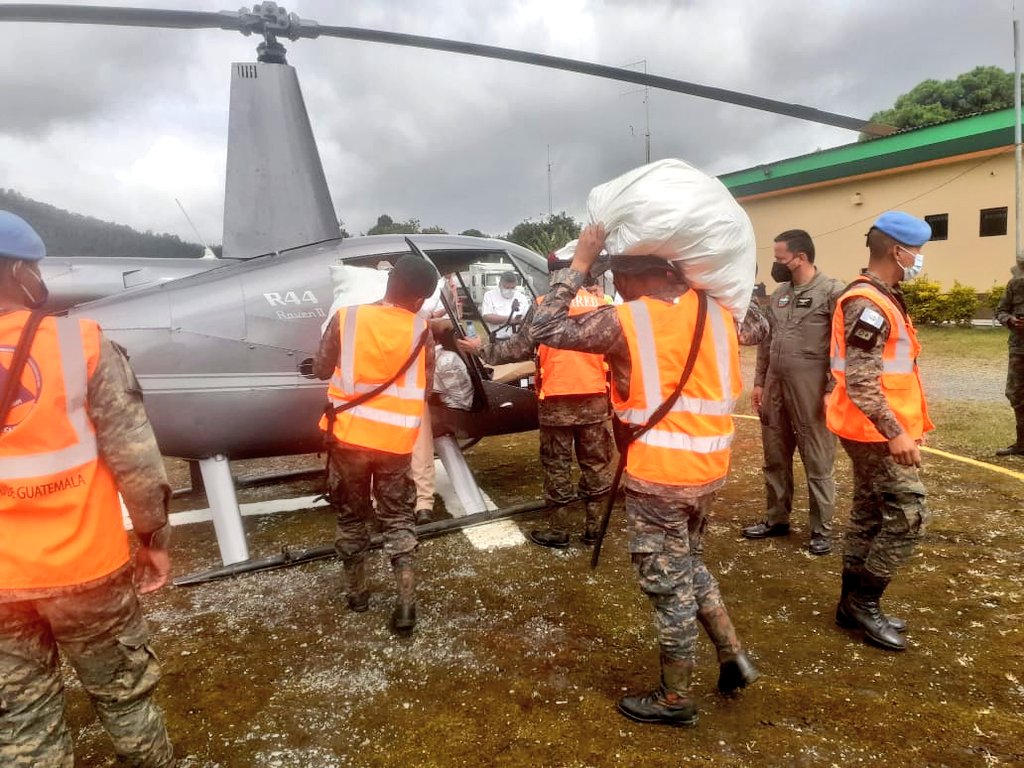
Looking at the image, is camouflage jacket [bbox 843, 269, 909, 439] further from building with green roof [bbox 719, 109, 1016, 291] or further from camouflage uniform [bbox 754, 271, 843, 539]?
building with green roof [bbox 719, 109, 1016, 291]

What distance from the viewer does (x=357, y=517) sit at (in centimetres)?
362

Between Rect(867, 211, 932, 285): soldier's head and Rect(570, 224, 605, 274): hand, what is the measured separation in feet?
4.85

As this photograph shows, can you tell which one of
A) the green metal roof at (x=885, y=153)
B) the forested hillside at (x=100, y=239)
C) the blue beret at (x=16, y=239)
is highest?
the green metal roof at (x=885, y=153)

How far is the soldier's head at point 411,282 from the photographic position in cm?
344

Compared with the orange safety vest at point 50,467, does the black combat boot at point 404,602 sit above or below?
below

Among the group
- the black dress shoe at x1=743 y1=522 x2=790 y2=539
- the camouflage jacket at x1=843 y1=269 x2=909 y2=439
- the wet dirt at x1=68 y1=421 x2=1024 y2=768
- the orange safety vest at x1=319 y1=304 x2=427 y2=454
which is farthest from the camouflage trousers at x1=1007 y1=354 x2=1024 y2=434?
the orange safety vest at x1=319 y1=304 x2=427 y2=454

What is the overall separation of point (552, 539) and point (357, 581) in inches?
55.1

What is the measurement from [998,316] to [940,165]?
61.4 ft

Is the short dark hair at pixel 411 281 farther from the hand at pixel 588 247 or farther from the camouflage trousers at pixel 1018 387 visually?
the camouflage trousers at pixel 1018 387

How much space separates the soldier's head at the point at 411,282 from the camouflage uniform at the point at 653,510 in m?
1.08

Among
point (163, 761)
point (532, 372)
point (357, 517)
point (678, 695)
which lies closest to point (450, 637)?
point (357, 517)

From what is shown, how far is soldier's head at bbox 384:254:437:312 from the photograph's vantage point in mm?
3438

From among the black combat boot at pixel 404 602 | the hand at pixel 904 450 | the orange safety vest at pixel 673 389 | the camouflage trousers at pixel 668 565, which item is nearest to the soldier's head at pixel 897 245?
the hand at pixel 904 450

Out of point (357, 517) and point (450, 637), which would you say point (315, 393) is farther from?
point (450, 637)
